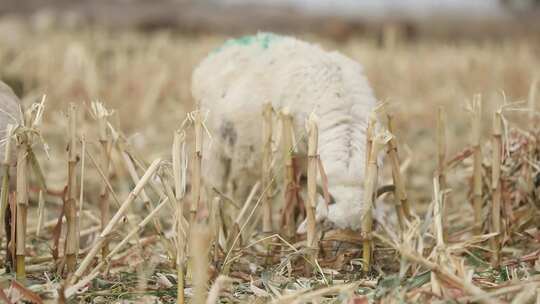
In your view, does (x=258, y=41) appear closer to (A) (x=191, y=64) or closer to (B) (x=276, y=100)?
(B) (x=276, y=100)

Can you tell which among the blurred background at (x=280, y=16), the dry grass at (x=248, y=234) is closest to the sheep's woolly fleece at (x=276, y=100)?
the dry grass at (x=248, y=234)

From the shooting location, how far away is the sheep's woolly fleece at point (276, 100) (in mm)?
3951

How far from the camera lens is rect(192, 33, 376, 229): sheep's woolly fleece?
3.95 metres

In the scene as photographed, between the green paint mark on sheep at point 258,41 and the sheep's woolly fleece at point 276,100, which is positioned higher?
the green paint mark on sheep at point 258,41

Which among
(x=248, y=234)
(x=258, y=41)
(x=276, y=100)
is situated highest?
(x=258, y=41)

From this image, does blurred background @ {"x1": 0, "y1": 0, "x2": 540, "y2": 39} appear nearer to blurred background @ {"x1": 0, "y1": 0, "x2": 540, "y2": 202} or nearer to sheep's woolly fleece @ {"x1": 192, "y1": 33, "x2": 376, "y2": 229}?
blurred background @ {"x1": 0, "y1": 0, "x2": 540, "y2": 202}

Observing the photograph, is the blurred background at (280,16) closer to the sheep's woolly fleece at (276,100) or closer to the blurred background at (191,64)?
the blurred background at (191,64)

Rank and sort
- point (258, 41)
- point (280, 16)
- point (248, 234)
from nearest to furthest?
1. point (248, 234)
2. point (258, 41)
3. point (280, 16)

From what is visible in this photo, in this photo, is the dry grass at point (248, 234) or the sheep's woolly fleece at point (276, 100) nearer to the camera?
the dry grass at point (248, 234)

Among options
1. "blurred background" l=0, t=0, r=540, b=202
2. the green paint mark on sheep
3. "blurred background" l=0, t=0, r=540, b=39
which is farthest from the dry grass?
"blurred background" l=0, t=0, r=540, b=39

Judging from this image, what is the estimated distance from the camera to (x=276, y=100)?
4.58 metres

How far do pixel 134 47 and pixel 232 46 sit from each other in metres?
6.03

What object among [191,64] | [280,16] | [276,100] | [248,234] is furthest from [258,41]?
[280,16]

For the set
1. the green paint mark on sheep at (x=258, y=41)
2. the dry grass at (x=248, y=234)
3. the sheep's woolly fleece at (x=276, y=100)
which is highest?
the green paint mark on sheep at (x=258, y=41)
